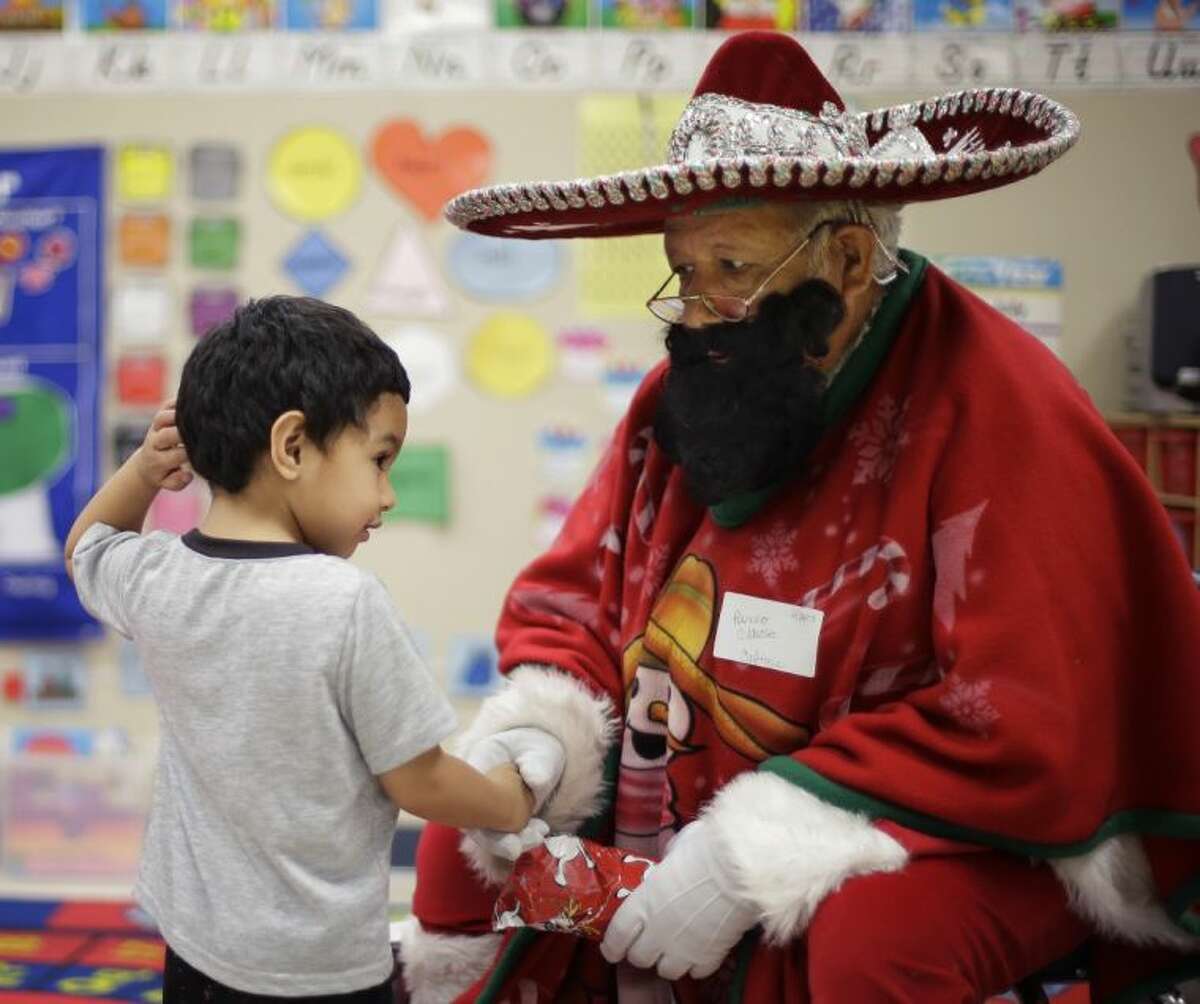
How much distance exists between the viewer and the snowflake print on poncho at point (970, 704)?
3.86 ft

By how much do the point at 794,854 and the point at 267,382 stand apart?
0.69 metres

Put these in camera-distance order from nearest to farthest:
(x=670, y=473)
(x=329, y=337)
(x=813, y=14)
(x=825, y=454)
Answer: (x=329, y=337), (x=825, y=454), (x=670, y=473), (x=813, y=14)

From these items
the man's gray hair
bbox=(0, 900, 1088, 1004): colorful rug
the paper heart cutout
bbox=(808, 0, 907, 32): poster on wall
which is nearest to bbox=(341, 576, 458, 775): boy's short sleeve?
the man's gray hair

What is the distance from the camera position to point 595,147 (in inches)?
126

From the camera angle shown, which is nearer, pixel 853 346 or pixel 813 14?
pixel 853 346

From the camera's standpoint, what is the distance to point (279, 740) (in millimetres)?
1083

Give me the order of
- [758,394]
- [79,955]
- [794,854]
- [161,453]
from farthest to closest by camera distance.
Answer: [79,955] → [758,394] → [161,453] → [794,854]

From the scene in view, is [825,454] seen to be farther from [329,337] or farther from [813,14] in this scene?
[813,14]

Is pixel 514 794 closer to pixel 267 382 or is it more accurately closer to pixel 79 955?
pixel 267 382

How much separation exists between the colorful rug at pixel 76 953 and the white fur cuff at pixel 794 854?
1585mm

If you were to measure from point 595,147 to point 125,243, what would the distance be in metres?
1.34

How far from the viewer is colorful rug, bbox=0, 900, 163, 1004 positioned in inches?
92.0

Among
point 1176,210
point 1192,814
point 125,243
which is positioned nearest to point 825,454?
point 1192,814

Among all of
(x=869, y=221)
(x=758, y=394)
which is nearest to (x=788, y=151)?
(x=869, y=221)
